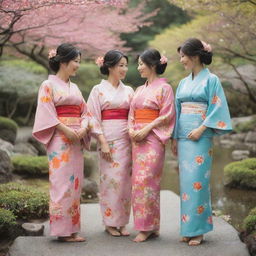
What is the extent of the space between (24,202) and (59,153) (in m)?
1.42

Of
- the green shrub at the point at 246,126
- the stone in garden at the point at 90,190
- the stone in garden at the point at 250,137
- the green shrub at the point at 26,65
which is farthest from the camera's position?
the green shrub at the point at 246,126

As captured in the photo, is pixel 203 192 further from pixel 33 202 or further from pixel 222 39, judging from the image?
pixel 222 39

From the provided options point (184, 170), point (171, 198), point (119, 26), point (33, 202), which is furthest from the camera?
point (119, 26)

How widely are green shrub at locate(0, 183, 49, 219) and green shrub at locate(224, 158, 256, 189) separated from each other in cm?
508

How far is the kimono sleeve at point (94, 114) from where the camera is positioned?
226 inches

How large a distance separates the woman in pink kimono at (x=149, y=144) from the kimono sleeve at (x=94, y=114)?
0.41 m

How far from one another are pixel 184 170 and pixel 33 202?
8.00 ft

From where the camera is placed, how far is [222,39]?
13.2 metres

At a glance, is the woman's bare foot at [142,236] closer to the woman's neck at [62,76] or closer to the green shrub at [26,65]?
the woman's neck at [62,76]

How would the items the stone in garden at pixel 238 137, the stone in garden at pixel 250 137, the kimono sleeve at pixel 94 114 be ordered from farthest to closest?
the stone in garden at pixel 238 137, the stone in garden at pixel 250 137, the kimono sleeve at pixel 94 114

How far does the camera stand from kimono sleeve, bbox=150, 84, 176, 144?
18.1 ft

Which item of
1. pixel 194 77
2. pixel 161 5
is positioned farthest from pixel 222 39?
pixel 161 5

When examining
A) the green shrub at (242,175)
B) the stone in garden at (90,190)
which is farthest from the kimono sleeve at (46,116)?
the green shrub at (242,175)

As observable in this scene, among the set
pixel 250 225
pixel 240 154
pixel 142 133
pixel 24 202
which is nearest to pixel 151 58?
pixel 142 133
